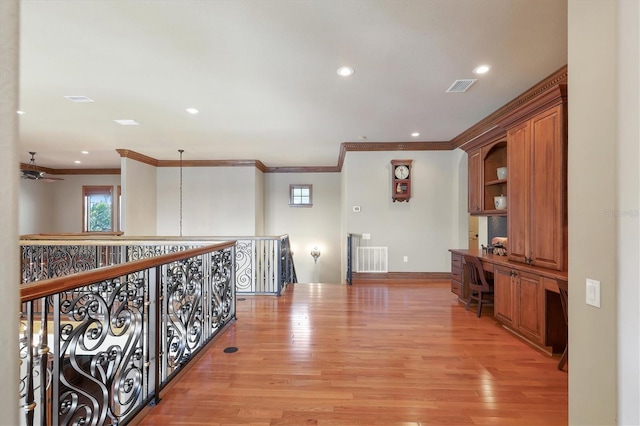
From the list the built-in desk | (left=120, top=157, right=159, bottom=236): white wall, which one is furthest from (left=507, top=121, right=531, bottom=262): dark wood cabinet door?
(left=120, top=157, right=159, bottom=236): white wall

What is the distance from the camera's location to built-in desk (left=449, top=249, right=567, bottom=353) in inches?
112

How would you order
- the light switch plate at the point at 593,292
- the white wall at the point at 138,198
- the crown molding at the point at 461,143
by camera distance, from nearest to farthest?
1. the light switch plate at the point at 593,292
2. the crown molding at the point at 461,143
3. the white wall at the point at 138,198

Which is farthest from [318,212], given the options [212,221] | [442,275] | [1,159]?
[1,159]

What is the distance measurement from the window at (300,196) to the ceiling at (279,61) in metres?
3.84

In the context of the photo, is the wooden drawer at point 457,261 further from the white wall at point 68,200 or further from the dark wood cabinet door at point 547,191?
the white wall at point 68,200

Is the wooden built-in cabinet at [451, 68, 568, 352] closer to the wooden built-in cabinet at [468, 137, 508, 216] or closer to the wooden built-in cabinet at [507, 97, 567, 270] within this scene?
the wooden built-in cabinet at [507, 97, 567, 270]

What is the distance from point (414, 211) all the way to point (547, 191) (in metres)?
3.38

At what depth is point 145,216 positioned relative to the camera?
7902 millimetres

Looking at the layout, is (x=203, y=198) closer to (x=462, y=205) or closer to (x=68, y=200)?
(x=68, y=200)

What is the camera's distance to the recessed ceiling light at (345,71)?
10.3 feet

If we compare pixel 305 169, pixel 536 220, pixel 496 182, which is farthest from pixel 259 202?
pixel 536 220


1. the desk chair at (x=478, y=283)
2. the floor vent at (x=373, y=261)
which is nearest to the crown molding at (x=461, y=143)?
the desk chair at (x=478, y=283)

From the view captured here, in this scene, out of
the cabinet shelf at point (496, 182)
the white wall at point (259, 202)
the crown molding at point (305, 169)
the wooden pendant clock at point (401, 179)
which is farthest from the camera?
the crown molding at point (305, 169)

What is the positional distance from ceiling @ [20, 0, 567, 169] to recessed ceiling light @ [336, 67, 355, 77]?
67 mm
